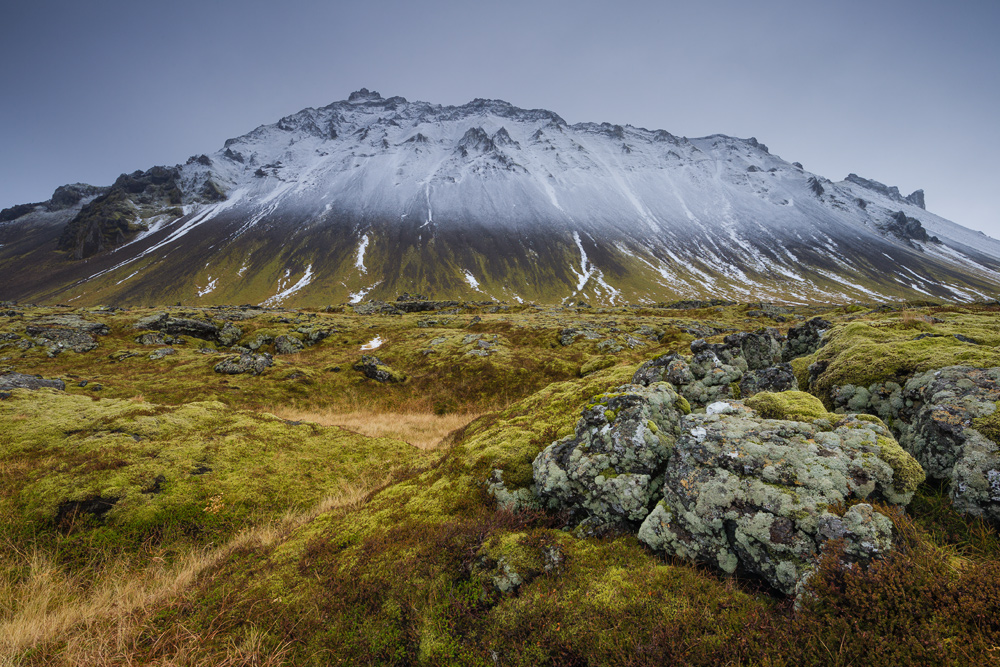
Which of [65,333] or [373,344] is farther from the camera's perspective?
[373,344]

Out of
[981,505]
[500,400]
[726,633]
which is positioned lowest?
[500,400]

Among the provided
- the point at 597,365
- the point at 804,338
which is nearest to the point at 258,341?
the point at 597,365

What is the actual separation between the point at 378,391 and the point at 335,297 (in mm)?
178861

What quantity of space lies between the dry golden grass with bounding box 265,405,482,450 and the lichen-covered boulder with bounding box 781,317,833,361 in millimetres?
18639

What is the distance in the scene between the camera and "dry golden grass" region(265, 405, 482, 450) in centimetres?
1950

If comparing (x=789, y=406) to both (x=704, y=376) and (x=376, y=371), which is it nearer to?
(x=704, y=376)

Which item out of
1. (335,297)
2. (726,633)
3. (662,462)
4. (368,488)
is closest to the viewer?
(726,633)

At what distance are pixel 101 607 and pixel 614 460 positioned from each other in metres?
11.1

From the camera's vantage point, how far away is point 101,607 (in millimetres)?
7160

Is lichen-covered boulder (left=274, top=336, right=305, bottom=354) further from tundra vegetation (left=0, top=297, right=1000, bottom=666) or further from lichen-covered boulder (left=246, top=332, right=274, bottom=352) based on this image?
tundra vegetation (left=0, top=297, right=1000, bottom=666)

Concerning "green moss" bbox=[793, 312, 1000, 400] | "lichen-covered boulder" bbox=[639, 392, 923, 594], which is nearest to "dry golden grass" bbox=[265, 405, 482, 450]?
"lichen-covered boulder" bbox=[639, 392, 923, 594]

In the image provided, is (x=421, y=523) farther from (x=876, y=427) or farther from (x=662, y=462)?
(x=876, y=427)

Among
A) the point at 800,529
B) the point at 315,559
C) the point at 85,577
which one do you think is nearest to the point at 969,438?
the point at 800,529

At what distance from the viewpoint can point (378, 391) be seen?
33.1 meters
